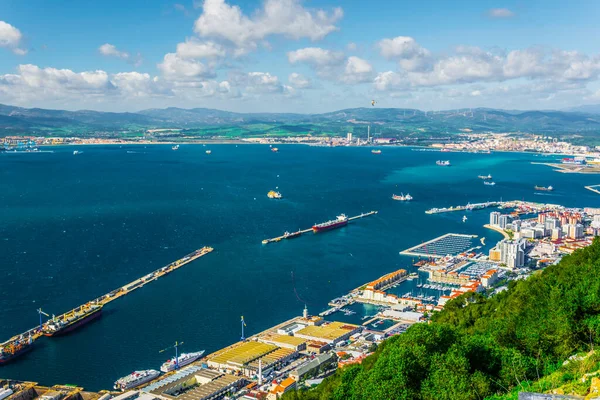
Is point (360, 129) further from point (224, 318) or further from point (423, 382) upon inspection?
point (423, 382)

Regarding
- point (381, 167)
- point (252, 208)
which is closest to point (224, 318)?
point (252, 208)

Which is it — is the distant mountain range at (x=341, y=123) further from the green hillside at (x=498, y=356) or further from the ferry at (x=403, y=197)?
the green hillside at (x=498, y=356)

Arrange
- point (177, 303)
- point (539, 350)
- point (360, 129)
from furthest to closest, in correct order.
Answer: point (360, 129) → point (177, 303) → point (539, 350)

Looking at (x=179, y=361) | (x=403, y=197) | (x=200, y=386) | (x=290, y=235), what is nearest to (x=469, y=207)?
(x=403, y=197)

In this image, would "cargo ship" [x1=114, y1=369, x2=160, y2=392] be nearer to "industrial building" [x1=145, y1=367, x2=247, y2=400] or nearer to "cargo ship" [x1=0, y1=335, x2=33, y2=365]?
"industrial building" [x1=145, y1=367, x2=247, y2=400]

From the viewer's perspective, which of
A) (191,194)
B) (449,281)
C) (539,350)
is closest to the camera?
(539,350)

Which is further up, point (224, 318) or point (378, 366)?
point (378, 366)

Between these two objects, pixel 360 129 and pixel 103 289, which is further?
pixel 360 129
